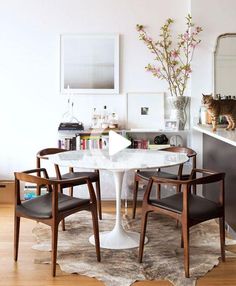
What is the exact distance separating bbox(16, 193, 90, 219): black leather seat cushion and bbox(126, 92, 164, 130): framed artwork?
1939 mm

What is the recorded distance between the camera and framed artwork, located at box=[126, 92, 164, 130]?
480 centimetres

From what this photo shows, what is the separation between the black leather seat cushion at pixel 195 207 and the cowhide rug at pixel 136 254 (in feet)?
1.29

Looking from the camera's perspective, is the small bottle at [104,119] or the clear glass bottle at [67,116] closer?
the small bottle at [104,119]

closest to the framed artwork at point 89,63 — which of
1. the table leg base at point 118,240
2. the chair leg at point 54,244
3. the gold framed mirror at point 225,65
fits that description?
the gold framed mirror at point 225,65

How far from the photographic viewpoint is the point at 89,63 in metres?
4.77

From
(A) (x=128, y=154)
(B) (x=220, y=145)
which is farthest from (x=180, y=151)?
(A) (x=128, y=154)

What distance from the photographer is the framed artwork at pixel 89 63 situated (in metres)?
4.74

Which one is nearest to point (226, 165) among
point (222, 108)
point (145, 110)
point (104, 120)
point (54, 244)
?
point (222, 108)

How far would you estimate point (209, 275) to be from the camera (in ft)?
9.25

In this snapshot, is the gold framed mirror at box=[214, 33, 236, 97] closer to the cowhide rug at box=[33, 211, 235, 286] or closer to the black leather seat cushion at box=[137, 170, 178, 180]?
the black leather seat cushion at box=[137, 170, 178, 180]

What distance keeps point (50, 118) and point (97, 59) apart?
2.84ft

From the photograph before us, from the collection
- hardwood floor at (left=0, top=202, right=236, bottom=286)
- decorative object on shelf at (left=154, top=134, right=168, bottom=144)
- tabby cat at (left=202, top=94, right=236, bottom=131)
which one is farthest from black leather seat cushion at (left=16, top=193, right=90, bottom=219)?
decorative object on shelf at (left=154, top=134, right=168, bottom=144)

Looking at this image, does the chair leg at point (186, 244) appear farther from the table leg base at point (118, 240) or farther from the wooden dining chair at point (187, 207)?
the table leg base at point (118, 240)

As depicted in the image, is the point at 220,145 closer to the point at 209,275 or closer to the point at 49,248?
the point at 209,275
